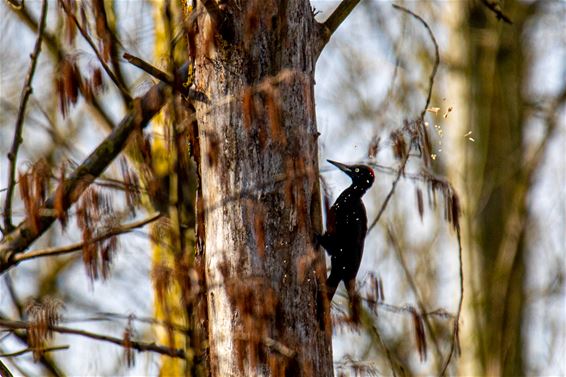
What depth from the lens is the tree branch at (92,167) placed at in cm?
353

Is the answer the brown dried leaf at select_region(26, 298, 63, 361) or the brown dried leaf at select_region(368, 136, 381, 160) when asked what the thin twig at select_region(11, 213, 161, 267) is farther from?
the brown dried leaf at select_region(368, 136, 381, 160)

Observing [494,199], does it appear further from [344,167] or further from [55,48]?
[55,48]

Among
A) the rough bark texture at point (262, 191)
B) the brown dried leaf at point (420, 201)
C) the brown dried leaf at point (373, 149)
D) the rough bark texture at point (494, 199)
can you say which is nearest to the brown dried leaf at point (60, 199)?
the rough bark texture at point (262, 191)

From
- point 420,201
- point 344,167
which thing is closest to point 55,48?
point 344,167

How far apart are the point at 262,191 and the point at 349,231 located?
1.33 m

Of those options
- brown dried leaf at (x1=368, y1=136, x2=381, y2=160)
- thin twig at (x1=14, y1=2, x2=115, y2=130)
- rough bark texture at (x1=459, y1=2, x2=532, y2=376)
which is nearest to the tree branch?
brown dried leaf at (x1=368, y1=136, x2=381, y2=160)

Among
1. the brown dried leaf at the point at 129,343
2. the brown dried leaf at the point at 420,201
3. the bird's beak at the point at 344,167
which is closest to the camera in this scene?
the brown dried leaf at the point at 129,343

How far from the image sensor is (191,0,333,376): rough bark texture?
336cm

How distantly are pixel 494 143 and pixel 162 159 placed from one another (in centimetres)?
338

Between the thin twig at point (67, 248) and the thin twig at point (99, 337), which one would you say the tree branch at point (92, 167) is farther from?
the thin twig at point (99, 337)

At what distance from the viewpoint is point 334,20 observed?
3.91 m

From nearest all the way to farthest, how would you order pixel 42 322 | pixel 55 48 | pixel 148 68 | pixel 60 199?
1. pixel 60 199
2. pixel 42 322
3. pixel 148 68
4. pixel 55 48

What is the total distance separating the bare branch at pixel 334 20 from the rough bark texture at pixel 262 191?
15 cm

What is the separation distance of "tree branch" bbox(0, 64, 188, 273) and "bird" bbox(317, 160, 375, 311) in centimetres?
96
